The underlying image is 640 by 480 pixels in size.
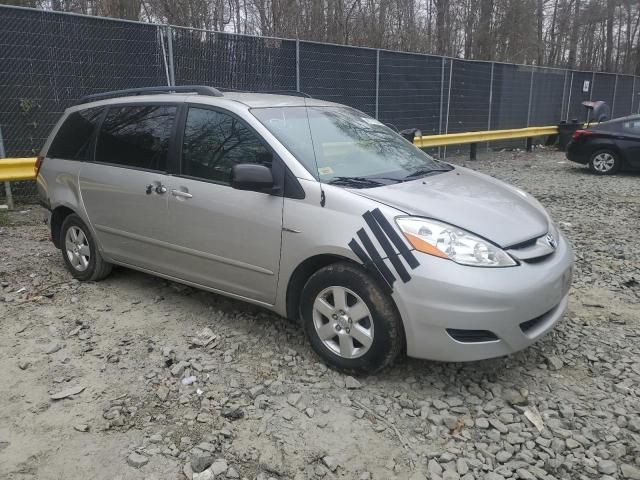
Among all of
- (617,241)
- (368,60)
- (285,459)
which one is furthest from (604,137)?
(285,459)

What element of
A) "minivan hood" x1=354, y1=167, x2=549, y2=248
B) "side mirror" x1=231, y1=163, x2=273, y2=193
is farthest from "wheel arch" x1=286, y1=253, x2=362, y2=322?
"side mirror" x1=231, y1=163, x2=273, y2=193

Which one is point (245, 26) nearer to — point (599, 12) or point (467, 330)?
point (467, 330)

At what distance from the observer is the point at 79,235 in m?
5.02

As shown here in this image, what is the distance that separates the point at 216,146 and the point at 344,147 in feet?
3.07

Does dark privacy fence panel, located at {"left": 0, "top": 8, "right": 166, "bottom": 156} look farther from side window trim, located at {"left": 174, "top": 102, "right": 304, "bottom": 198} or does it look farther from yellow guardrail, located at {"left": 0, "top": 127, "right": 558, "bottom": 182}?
side window trim, located at {"left": 174, "top": 102, "right": 304, "bottom": 198}

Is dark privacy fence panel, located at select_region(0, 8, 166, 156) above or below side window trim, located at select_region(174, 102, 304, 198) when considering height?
above

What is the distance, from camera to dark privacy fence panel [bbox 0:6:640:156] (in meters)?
7.48

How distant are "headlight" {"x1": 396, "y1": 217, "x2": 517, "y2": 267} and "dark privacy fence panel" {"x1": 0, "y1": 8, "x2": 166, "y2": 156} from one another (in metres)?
6.51

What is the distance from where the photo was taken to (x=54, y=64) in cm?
766

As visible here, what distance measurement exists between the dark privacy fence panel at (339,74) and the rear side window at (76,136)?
19.7ft

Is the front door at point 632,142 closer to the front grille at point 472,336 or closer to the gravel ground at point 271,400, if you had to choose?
the gravel ground at point 271,400

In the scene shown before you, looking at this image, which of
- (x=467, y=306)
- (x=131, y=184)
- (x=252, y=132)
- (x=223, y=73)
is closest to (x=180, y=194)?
(x=131, y=184)

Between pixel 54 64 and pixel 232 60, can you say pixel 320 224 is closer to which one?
pixel 54 64

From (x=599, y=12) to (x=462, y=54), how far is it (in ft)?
39.2
